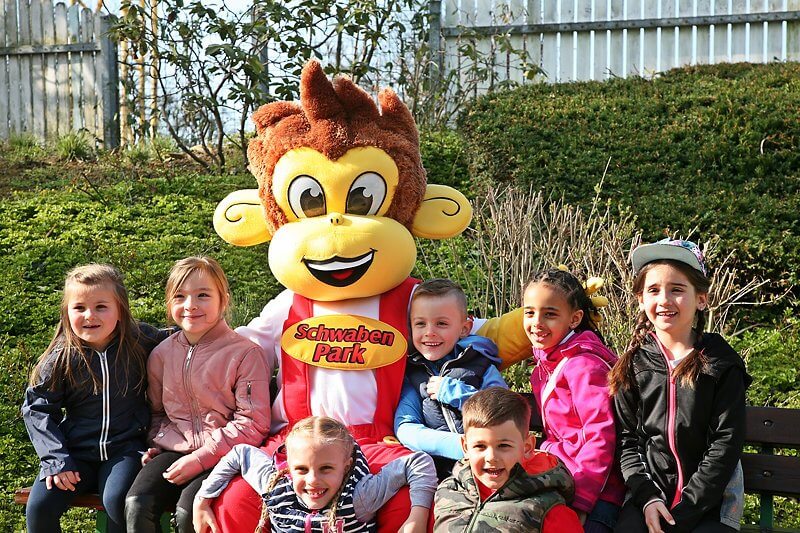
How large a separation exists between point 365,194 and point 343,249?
0.90 ft

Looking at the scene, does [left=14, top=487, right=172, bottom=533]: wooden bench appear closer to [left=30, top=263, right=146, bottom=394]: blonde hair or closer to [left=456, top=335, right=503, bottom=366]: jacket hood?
[left=30, top=263, right=146, bottom=394]: blonde hair

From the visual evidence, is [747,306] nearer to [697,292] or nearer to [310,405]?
[697,292]

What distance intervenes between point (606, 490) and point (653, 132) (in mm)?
4145

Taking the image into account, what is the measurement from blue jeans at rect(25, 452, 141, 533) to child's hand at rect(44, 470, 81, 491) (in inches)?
1.1

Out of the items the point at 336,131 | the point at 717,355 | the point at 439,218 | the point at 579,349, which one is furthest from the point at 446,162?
the point at 717,355

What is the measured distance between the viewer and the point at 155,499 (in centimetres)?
360

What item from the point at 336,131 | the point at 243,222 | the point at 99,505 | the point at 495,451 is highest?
the point at 336,131

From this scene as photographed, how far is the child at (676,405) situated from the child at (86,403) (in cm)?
188

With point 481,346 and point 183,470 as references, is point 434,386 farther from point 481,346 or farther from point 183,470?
point 183,470

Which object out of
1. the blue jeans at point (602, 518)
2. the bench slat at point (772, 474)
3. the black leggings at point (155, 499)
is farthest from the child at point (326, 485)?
the bench slat at point (772, 474)

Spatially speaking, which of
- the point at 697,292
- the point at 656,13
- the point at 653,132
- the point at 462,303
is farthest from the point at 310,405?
the point at 656,13

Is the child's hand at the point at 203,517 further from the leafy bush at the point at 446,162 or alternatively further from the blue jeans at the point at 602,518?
the leafy bush at the point at 446,162

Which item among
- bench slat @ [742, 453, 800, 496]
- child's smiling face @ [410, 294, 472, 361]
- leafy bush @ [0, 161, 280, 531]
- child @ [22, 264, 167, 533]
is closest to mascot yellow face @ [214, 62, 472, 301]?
child's smiling face @ [410, 294, 472, 361]

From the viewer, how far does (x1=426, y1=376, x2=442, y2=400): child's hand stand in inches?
143
